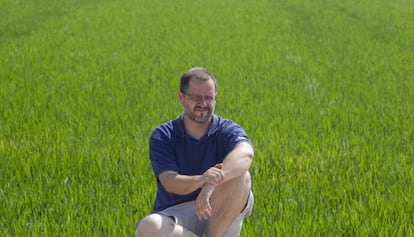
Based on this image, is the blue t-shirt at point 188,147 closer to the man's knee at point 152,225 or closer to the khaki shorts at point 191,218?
the khaki shorts at point 191,218

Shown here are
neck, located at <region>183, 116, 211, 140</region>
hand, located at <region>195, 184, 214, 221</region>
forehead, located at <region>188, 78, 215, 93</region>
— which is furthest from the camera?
neck, located at <region>183, 116, 211, 140</region>

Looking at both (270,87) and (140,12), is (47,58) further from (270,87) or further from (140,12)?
(140,12)

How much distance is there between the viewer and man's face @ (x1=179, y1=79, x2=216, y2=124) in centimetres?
279

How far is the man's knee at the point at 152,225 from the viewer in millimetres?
2668

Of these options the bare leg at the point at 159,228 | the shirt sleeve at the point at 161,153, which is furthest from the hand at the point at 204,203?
the shirt sleeve at the point at 161,153

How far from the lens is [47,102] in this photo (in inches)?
258

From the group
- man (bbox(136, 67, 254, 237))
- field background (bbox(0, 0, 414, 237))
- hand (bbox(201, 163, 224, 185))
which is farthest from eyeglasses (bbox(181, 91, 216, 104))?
field background (bbox(0, 0, 414, 237))

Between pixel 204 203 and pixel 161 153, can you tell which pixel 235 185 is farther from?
pixel 161 153

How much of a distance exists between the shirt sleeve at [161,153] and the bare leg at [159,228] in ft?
0.77

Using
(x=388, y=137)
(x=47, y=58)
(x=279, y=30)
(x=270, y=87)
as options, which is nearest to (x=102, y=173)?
(x=388, y=137)

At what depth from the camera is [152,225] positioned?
8.76 feet

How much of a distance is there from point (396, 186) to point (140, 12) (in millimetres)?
13445

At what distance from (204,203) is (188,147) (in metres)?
0.38

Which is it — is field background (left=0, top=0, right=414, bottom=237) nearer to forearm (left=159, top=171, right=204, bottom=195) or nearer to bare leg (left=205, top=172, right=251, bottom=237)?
bare leg (left=205, top=172, right=251, bottom=237)
